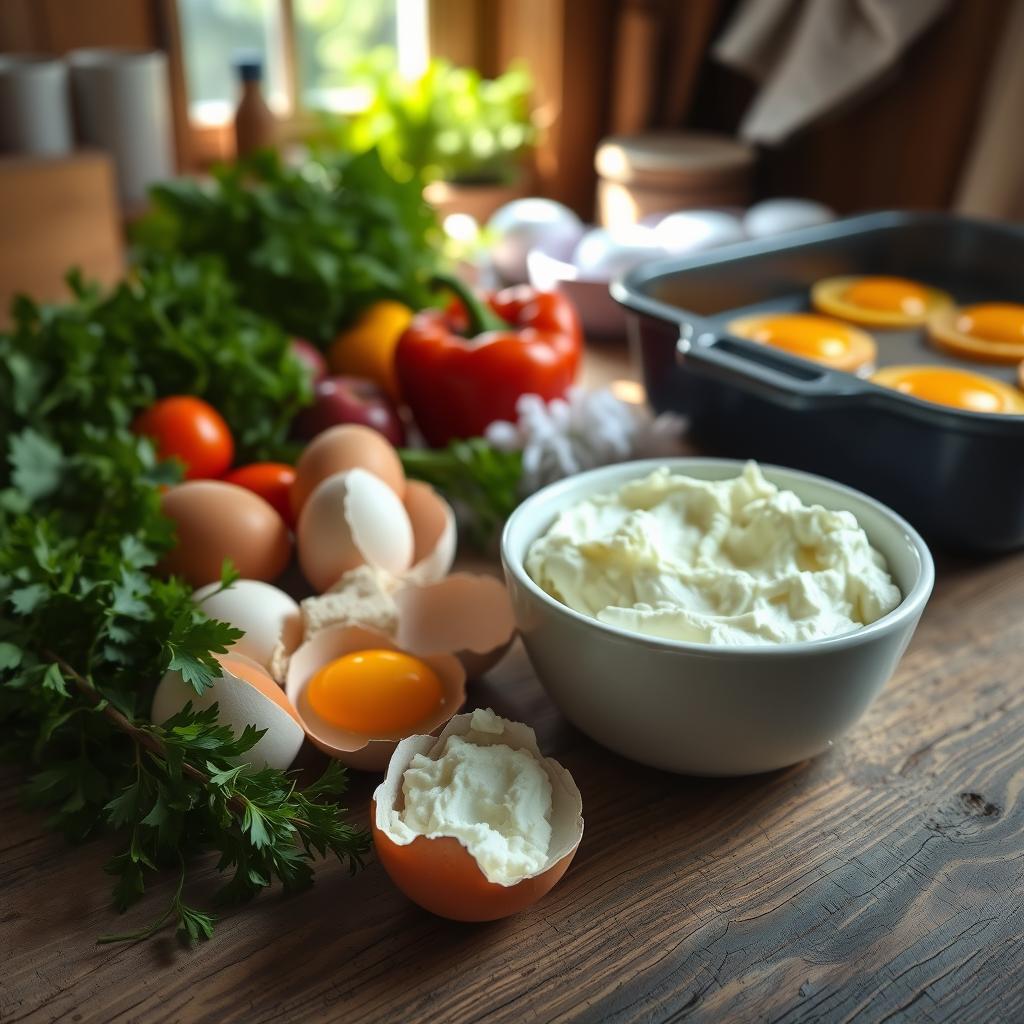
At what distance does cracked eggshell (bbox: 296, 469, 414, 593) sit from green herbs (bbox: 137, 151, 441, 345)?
0.42 metres

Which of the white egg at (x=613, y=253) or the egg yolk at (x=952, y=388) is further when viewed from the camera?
the white egg at (x=613, y=253)

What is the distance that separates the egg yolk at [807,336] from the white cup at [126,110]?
3.28 feet

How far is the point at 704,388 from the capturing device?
103 cm

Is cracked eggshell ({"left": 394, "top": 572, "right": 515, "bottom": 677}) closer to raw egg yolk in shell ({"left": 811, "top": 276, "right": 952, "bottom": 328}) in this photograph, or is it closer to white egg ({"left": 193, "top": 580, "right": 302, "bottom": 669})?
white egg ({"left": 193, "top": 580, "right": 302, "bottom": 669})

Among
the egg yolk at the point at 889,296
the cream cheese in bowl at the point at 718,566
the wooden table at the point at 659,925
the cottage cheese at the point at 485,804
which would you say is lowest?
the wooden table at the point at 659,925

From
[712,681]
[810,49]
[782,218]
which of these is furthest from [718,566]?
[810,49]

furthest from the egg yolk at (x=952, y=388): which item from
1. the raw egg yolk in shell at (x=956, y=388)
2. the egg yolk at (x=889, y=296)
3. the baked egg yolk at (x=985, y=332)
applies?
the egg yolk at (x=889, y=296)

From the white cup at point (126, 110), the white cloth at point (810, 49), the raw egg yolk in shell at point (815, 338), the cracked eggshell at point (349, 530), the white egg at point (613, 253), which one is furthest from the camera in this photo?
the white cup at point (126, 110)

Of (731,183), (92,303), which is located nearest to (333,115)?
(731,183)

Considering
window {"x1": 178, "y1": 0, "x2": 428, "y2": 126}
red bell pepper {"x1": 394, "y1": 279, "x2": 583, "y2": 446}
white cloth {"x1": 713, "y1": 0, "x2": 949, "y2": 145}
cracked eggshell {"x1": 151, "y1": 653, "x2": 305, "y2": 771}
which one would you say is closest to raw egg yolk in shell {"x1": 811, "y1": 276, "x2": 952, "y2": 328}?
red bell pepper {"x1": 394, "y1": 279, "x2": 583, "y2": 446}

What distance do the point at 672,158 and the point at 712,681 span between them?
3.70ft

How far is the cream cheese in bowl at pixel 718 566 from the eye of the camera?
66 cm

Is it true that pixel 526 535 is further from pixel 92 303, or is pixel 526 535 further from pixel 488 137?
pixel 488 137

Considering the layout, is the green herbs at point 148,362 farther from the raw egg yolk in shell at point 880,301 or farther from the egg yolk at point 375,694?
the raw egg yolk in shell at point 880,301
